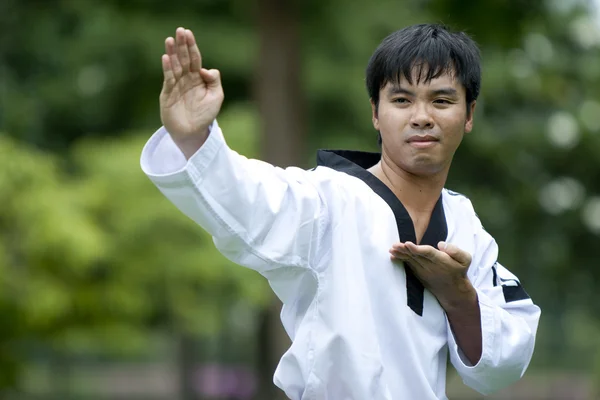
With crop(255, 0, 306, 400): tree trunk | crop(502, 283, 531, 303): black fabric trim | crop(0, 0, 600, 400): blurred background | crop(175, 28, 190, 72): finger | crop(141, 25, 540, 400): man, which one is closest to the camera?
crop(175, 28, 190, 72): finger

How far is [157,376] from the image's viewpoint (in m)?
29.0

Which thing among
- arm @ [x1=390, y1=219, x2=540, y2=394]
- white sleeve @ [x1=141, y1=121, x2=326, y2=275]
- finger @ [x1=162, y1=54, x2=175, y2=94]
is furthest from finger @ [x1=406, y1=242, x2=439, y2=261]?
finger @ [x1=162, y1=54, x2=175, y2=94]

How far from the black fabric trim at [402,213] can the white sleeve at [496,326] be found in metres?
0.15

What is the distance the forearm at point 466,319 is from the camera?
2.65 meters

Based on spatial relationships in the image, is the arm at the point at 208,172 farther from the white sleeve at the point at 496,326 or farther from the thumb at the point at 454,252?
the white sleeve at the point at 496,326

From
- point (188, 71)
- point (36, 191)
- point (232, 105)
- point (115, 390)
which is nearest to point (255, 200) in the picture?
point (188, 71)

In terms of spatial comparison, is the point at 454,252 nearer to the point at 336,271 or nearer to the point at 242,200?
the point at 336,271

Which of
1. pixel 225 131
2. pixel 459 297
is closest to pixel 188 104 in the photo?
pixel 459 297

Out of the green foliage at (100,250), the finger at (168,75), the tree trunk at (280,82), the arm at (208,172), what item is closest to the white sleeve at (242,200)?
the arm at (208,172)

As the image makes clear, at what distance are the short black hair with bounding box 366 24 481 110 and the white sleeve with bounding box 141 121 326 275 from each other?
353 mm

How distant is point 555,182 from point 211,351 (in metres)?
13.0

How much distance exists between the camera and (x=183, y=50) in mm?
2225

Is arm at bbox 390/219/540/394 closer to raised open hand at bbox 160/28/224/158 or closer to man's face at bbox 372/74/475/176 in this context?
man's face at bbox 372/74/475/176

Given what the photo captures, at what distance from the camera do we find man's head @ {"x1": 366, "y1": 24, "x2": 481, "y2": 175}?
2.61 metres
